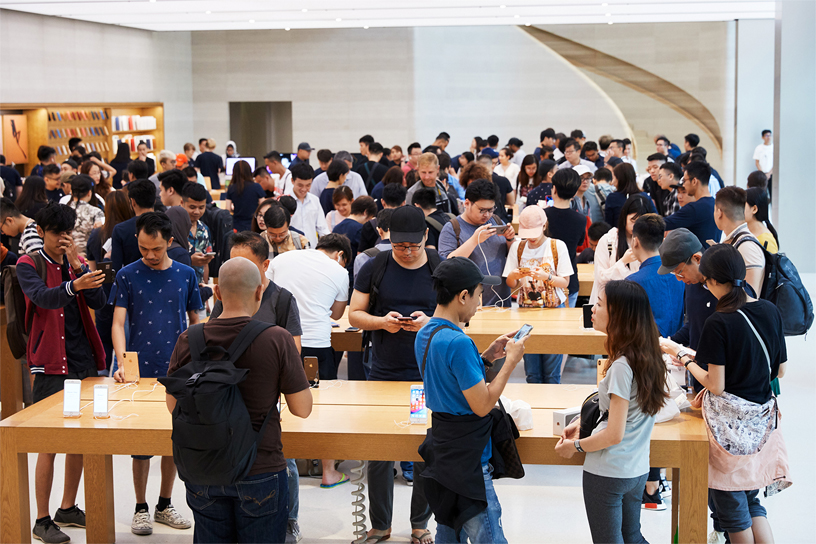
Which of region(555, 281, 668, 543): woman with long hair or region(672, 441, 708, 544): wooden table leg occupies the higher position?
region(555, 281, 668, 543): woman with long hair

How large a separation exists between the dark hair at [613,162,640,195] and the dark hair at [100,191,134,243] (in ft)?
13.0

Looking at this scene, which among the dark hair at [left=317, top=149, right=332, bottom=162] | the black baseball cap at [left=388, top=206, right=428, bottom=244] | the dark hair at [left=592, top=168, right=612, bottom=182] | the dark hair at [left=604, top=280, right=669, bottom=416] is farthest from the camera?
the dark hair at [left=317, top=149, right=332, bottom=162]

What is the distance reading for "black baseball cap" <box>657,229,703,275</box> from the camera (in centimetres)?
350


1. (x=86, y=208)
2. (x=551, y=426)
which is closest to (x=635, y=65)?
(x=86, y=208)

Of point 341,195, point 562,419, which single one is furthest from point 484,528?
point 341,195

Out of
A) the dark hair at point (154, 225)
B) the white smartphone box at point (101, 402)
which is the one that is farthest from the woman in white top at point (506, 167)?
the white smartphone box at point (101, 402)

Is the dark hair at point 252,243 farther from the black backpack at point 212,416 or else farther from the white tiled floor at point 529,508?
the white tiled floor at point 529,508

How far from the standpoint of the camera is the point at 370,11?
40.1ft

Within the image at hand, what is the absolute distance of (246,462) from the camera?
2.45 metres

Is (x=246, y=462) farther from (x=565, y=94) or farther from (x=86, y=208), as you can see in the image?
(x=565, y=94)

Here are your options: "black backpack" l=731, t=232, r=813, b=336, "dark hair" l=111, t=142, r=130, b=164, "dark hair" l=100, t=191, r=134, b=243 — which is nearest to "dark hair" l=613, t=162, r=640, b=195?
"black backpack" l=731, t=232, r=813, b=336

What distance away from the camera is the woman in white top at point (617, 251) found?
4.44 metres

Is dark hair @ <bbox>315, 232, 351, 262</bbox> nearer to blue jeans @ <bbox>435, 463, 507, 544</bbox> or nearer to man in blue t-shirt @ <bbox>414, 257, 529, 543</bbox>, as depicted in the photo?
man in blue t-shirt @ <bbox>414, 257, 529, 543</bbox>

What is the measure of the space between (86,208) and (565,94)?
1249cm
